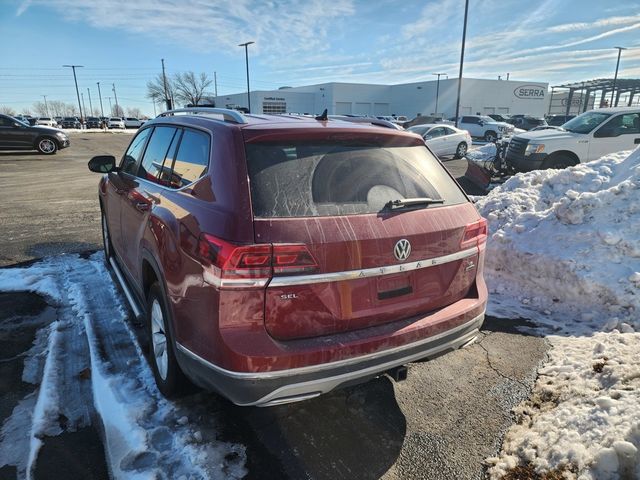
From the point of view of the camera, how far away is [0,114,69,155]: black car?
19125 millimetres

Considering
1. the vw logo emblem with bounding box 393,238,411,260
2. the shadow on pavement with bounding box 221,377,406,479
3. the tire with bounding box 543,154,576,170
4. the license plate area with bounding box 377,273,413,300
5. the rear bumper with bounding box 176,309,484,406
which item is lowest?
the shadow on pavement with bounding box 221,377,406,479

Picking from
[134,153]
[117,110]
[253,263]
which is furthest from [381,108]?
[117,110]

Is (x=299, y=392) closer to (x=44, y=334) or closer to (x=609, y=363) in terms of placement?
(x=609, y=363)

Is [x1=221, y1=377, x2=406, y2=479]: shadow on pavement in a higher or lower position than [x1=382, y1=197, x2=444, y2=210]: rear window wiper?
lower

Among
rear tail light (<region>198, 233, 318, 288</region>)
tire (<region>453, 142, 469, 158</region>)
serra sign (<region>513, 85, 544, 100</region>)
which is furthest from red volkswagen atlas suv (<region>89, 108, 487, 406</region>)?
serra sign (<region>513, 85, 544, 100</region>)

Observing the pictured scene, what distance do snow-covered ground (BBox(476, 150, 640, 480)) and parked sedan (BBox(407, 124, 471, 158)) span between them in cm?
1243

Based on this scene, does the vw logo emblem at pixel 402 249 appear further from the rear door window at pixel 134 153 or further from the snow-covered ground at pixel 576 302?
the rear door window at pixel 134 153

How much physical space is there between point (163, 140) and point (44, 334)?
6.83ft

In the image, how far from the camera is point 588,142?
37.3ft

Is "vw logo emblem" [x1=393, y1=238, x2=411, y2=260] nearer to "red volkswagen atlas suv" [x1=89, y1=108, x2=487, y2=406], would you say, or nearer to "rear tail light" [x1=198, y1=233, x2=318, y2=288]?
"red volkswagen atlas suv" [x1=89, y1=108, x2=487, y2=406]

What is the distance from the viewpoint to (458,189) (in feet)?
10.2

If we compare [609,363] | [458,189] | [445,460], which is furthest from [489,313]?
[445,460]

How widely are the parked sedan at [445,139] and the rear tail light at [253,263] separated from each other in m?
17.8

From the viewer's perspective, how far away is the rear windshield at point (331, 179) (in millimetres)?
2342
